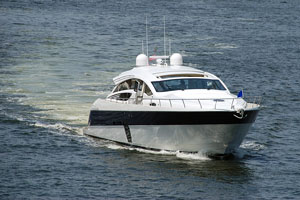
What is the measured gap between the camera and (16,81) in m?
41.8

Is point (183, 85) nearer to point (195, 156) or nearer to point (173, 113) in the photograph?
point (173, 113)

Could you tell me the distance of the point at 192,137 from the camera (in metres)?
25.3

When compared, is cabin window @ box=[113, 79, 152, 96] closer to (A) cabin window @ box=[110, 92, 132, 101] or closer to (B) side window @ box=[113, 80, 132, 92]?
(B) side window @ box=[113, 80, 132, 92]

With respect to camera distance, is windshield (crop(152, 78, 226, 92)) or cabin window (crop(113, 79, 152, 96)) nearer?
windshield (crop(152, 78, 226, 92))

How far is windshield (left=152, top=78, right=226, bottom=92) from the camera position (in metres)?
27.0

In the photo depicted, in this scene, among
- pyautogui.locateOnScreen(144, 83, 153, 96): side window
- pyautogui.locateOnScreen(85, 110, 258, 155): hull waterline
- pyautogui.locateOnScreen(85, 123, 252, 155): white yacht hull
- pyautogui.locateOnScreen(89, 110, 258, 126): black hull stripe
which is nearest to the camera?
pyautogui.locateOnScreen(89, 110, 258, 126): black hull stripe

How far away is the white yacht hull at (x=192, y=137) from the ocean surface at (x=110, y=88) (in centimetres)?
48

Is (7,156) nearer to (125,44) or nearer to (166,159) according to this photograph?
(166,159)

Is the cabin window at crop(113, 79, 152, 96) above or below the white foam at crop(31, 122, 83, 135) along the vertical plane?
above

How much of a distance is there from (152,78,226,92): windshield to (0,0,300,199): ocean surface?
292 centimetres

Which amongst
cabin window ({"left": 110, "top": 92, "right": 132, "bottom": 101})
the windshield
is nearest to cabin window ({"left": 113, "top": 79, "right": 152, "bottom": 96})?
cabin window ({"left": 110, "top": 92, "right": 132, "bottom": 101})

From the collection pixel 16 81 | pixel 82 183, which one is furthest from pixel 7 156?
pixel 16 81

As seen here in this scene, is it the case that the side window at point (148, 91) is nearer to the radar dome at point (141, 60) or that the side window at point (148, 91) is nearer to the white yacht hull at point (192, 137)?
the white yacht hull at point (192, 137)

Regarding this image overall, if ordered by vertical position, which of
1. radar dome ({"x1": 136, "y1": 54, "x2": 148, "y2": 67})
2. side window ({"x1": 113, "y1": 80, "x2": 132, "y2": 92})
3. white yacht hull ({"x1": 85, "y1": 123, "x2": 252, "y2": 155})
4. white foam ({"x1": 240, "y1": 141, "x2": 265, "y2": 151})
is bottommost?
white foam ({"x1": 240, "y1": 141, "x2": 265, "y2": 151})
